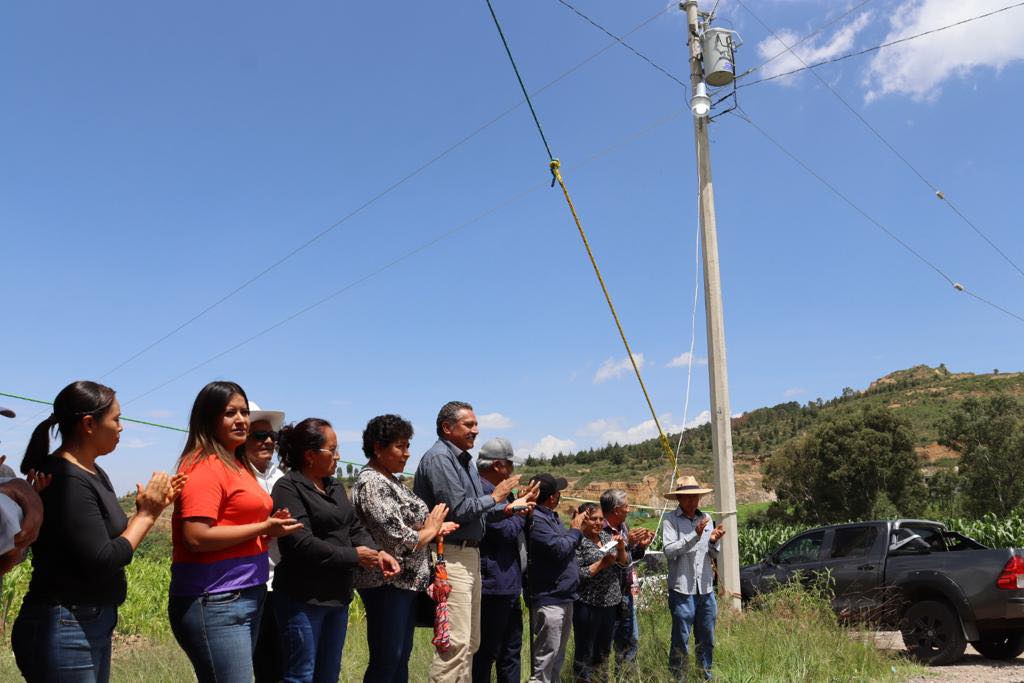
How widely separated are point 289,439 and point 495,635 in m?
1.83

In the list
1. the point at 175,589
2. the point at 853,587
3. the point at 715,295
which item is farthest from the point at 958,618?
the point at 175,589

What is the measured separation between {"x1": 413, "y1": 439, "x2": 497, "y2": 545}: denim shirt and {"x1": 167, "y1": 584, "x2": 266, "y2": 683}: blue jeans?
1.49 m

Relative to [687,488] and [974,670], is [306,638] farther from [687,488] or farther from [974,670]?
[974,670]

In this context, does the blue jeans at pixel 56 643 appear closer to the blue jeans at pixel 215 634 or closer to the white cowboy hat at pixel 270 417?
the blue jeans at pixel 215 634

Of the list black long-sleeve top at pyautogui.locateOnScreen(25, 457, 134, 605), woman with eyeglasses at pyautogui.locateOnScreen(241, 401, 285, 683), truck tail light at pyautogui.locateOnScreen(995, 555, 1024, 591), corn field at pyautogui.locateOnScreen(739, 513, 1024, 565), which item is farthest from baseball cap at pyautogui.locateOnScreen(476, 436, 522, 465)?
corn field at pyautogui.locateOnScreen(739, 513, 1024, 565)

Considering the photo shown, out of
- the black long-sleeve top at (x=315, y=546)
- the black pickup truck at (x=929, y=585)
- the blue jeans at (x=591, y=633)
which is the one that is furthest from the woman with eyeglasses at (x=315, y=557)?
the black pickup truck at (x=929, y=585)

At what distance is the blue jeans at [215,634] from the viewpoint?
2.96 m

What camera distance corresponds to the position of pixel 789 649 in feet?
19.2

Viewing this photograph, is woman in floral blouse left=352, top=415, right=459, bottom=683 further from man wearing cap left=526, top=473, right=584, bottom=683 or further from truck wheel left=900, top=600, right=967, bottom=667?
truck wheel left=900, top=600, right=967, bottom=667

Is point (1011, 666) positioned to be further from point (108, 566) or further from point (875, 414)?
point (875, 414)

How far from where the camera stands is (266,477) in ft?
14.3

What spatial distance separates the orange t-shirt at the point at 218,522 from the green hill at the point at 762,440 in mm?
20470

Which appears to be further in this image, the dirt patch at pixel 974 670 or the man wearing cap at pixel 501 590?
the dirt patch at pixel 974 670

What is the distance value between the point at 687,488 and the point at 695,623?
112 centimetres
